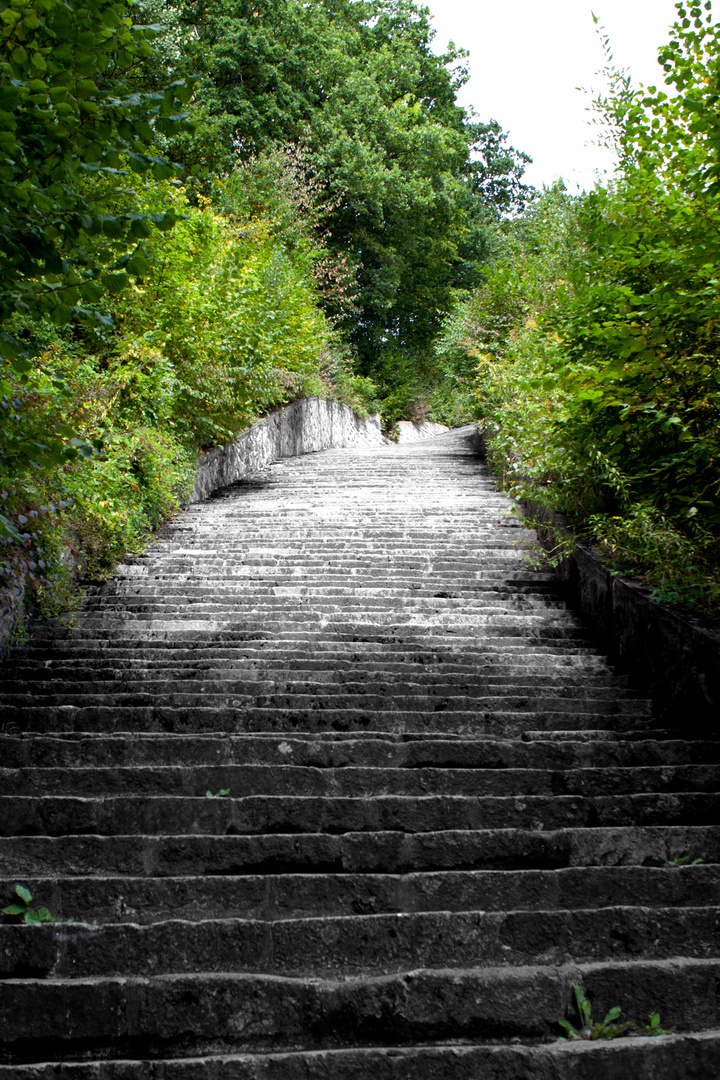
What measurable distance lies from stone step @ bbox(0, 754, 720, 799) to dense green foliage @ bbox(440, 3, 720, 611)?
136 centimetres

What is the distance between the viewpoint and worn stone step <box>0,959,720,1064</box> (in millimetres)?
2225

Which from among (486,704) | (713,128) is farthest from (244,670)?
(713,128)

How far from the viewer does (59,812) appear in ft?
10.9

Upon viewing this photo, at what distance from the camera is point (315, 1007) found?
2270mm

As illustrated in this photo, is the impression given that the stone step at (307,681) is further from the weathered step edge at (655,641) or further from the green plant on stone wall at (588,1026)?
the green plant on stone wall at (588,1026)

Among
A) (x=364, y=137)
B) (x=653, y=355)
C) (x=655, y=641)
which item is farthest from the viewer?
(x=364, y=137)

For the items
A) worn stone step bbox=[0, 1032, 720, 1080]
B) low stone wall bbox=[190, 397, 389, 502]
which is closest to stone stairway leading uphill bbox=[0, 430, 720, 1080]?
worn stone step bbox=[0, 1032, 720, 1080]

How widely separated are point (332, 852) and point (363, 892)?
0.29 metres

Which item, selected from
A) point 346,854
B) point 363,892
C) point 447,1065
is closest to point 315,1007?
point 447,1065

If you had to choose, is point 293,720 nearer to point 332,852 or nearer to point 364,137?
point 332,852

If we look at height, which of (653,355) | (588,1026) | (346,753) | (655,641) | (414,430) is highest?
(414,430)

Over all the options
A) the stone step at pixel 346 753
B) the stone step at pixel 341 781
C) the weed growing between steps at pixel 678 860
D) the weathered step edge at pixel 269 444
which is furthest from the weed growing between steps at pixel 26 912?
the weathered step edge at pixel 269 444

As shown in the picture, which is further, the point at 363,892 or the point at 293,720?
the point at 293,720

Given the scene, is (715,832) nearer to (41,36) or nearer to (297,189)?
(41,36)
